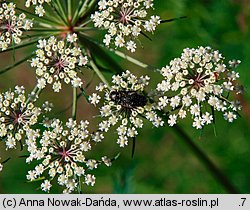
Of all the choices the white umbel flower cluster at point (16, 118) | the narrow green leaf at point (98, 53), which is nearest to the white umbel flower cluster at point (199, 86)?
the narrow green leaf at point (98, 53)

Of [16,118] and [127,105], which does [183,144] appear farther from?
[16,118]

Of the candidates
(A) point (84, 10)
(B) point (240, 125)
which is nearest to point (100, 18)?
(A) point (84, 10)

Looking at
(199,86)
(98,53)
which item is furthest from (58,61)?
(199,86)

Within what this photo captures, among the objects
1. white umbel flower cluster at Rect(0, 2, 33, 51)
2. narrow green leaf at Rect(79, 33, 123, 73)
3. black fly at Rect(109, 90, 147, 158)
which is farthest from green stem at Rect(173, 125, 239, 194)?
white umbel flower cluster at Rect(0, 2, 33, 51)

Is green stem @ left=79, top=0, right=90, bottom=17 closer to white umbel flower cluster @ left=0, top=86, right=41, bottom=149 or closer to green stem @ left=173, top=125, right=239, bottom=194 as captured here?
white umbel flower cluster @ left=0, top=86, right=41, bottom=149

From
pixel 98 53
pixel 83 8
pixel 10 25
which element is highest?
pixel 83 8

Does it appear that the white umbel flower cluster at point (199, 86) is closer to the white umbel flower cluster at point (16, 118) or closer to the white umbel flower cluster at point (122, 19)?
the white umbel flower cluster at point (122, 19)
